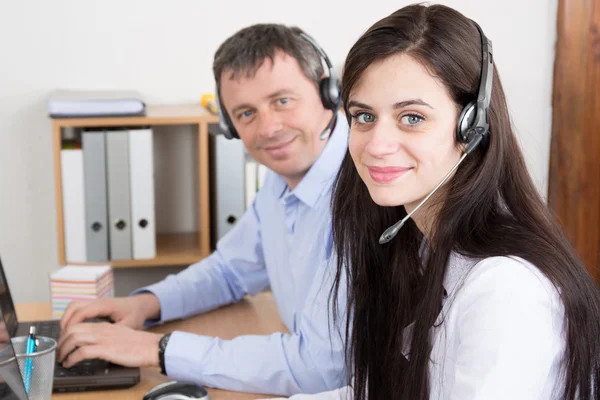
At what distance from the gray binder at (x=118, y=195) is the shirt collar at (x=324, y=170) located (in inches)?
35.5

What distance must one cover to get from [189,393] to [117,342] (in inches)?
8.8

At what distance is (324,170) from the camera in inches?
68.4

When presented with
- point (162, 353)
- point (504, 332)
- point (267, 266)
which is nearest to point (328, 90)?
point (267, 266)

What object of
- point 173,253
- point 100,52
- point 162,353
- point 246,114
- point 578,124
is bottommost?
point 173,253

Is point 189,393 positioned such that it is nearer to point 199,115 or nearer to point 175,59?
point 199,115

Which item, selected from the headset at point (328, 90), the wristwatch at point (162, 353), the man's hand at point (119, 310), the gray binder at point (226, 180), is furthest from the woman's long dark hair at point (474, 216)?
the gray binder at point (226, 180)

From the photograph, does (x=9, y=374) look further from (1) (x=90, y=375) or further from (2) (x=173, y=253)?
(2) (x=173, y=253)

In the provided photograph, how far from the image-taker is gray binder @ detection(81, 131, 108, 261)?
2465 mm

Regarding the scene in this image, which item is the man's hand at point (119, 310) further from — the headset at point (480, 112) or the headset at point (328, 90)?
the headset at point (480, 112)

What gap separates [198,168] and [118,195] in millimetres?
306

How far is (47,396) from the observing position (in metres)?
1.24

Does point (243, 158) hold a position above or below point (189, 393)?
above

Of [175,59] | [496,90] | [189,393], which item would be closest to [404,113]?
[496,90]

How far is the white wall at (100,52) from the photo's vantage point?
2.67 m
